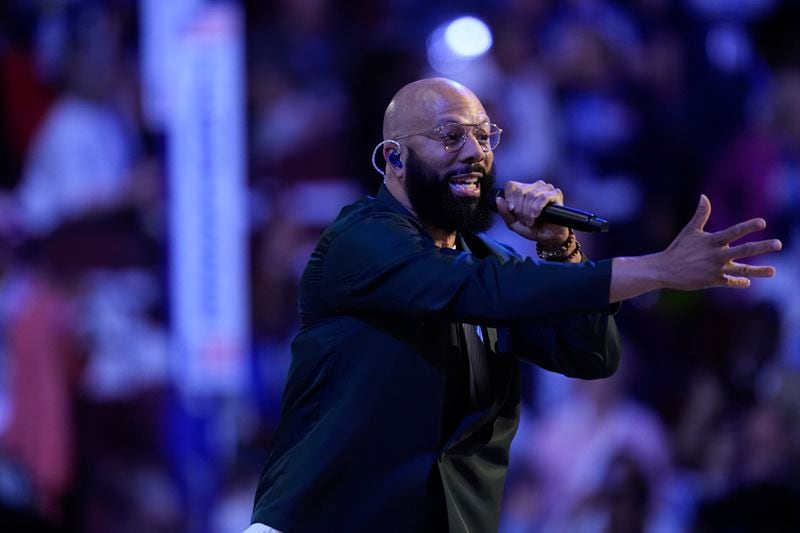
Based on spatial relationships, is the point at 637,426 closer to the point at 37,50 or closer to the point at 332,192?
the point at 332,192

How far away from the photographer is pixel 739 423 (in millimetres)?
6402

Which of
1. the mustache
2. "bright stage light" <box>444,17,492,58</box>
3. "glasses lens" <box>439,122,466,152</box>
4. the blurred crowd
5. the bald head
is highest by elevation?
"bright stage light" <box>444,17,492,58</box>

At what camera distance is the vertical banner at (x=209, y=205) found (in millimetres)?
7582

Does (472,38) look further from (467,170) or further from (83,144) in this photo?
(83,144)

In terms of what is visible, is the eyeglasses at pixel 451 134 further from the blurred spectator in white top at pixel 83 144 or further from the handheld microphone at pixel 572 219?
the blurred spectator in white top at pixel 83 144

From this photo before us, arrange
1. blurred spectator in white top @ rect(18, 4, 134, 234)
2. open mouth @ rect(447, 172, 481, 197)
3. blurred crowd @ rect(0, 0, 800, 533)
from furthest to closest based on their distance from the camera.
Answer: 1. blurred spectator in white top @ rect(18, 4, 134, 234)
2. blurred crowd @ rect(0, 0, 800, 533)
3. open mouth @ rect(447, 172, 481, 197)

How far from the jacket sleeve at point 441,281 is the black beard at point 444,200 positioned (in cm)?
12

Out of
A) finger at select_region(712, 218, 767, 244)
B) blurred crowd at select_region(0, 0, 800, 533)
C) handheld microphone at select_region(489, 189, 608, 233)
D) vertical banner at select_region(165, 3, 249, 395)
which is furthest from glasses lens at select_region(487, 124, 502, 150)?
vertical banner at select_region(165, 3, 249, 395)

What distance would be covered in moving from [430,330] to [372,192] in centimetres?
402

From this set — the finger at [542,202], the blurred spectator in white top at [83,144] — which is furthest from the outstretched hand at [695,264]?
the blurred spectator in white top at [83,144]

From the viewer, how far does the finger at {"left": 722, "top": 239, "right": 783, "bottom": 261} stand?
2994 millimetres

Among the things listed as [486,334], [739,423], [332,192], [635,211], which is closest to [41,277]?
[332,192]

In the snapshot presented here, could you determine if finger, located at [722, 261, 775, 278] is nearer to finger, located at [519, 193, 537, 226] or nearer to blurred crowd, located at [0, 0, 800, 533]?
finger, located at [519, 193, 537, 226]

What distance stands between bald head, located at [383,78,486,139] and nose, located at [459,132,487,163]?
10 cm
